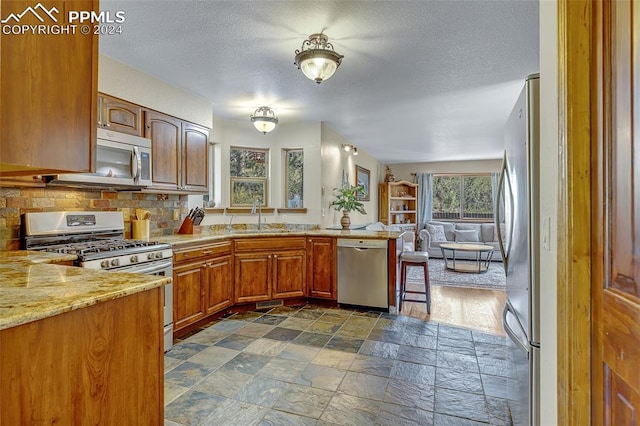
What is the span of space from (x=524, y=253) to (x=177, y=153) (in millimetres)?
3090

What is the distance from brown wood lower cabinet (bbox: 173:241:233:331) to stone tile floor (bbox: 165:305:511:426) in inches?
7.8

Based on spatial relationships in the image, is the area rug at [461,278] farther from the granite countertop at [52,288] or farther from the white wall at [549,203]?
the granite countertop at [52,288]

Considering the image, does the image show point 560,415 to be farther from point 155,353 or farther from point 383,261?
point 383,261

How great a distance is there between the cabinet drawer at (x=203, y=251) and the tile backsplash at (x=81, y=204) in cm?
59

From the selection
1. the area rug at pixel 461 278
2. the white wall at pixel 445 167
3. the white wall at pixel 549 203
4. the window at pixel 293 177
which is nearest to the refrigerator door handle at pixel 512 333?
the white wall at pixel 549 203

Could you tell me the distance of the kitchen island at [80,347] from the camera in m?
0.91

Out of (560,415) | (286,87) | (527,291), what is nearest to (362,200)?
(286,87)

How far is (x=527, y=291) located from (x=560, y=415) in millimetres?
522

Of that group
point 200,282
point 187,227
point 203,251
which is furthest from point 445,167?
point 200,282

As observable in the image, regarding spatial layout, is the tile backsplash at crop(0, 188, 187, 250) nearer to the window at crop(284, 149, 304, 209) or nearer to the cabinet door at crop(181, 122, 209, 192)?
the cabinet door at crop(181, 122, 209, 192)

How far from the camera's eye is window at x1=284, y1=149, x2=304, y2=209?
4.77 meters

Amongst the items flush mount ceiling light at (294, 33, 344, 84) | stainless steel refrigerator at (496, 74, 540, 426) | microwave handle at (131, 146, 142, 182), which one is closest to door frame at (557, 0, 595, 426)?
stainless steel refrigerator at (496, 74, 540, 426)

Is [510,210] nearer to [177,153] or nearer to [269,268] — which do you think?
[269,268]

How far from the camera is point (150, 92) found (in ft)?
10.2
